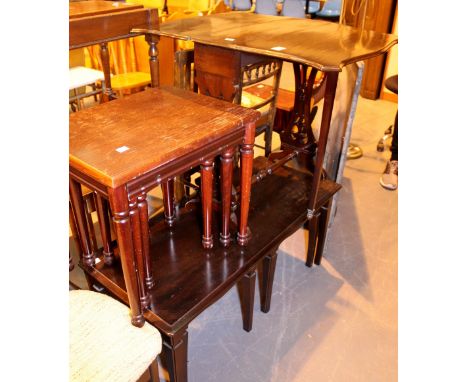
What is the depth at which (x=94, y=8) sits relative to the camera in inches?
59.0

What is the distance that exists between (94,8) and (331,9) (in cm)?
426

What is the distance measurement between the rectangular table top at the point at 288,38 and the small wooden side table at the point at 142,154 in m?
0.28

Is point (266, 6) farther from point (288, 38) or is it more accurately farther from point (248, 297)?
point (248, 297)

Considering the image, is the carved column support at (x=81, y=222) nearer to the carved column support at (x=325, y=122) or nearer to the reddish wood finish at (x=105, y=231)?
the reddish wood finish at (x=105, y=231)

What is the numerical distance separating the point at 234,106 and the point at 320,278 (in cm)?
102

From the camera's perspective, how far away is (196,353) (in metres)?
1.49

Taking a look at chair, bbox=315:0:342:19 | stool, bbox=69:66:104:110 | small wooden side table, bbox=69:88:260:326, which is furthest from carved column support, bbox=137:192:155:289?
chair, bbox=315:0:342:19

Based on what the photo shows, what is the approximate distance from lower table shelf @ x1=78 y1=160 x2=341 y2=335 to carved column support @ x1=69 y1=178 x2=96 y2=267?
0.04 m

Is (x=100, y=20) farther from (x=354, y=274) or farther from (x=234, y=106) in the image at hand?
(x=354, y=274)

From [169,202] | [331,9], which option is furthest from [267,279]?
[331,9]

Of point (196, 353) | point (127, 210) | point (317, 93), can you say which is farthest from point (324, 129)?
point (196, 353)

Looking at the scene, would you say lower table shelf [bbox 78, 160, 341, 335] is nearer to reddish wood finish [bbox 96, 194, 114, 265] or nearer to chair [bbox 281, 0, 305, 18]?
reddish wood finish [bbox 96, 194, 114, 265]

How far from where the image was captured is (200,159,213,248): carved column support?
1.11m

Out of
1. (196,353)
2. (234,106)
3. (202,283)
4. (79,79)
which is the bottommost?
(196,353)
